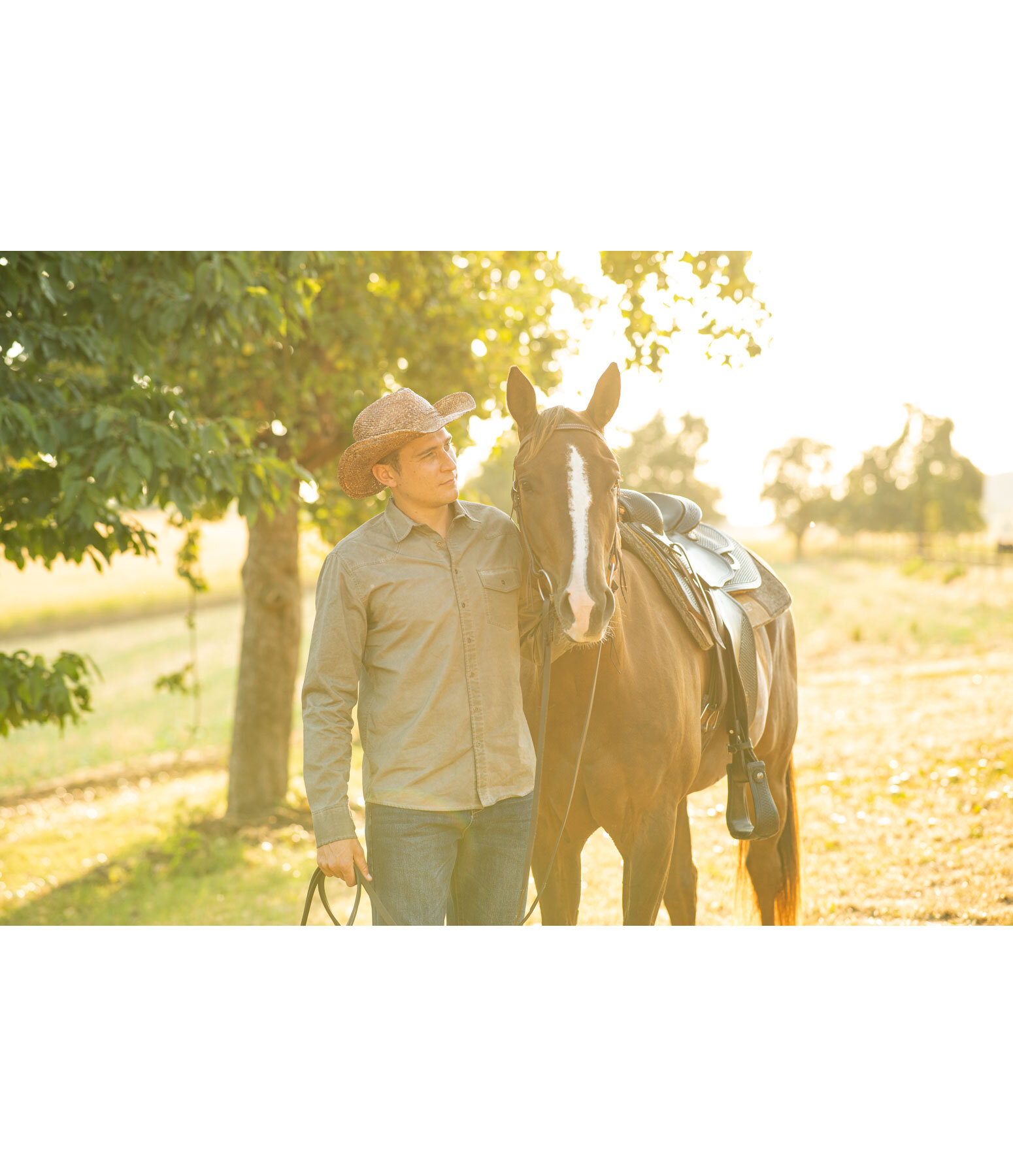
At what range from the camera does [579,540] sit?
2.11 metres

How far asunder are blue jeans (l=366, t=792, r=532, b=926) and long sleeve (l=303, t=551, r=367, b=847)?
0.39 feet

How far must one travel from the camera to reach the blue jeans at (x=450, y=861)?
2.17m

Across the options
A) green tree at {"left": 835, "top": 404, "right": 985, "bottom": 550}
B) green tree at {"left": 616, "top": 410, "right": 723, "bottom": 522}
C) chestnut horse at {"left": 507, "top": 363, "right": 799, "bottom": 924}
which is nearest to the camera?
chestnut horse at {"left": 507, "top": 363, "right": 799, "bottom": 924}

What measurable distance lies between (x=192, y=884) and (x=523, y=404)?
466 cm

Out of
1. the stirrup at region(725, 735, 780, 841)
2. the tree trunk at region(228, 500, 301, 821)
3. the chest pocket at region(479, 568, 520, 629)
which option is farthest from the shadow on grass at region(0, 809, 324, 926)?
A: the chest pocket at region(479, 568, 520, 629)

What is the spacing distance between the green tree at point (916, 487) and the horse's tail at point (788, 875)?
6.57 m

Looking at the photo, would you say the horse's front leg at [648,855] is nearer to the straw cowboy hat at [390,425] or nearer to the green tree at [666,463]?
the straw cowboy hat at [390,425]

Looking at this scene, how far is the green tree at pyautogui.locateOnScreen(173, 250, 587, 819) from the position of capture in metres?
5.93

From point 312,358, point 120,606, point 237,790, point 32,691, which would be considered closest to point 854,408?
point 312,358

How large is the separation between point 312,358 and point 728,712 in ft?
13.3

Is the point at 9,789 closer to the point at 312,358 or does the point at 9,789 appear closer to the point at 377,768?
the point at 312,358

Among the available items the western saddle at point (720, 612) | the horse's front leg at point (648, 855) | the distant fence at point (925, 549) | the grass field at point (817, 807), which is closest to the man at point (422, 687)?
the horse's front leg at point (648, 855)

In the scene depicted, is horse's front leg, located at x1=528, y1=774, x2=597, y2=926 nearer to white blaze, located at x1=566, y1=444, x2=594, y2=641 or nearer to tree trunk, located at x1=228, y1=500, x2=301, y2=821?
white blaze, located at x1=566, y1=444, x2=594, y2=641

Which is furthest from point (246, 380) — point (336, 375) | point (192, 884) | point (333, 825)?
point (333, 825)
